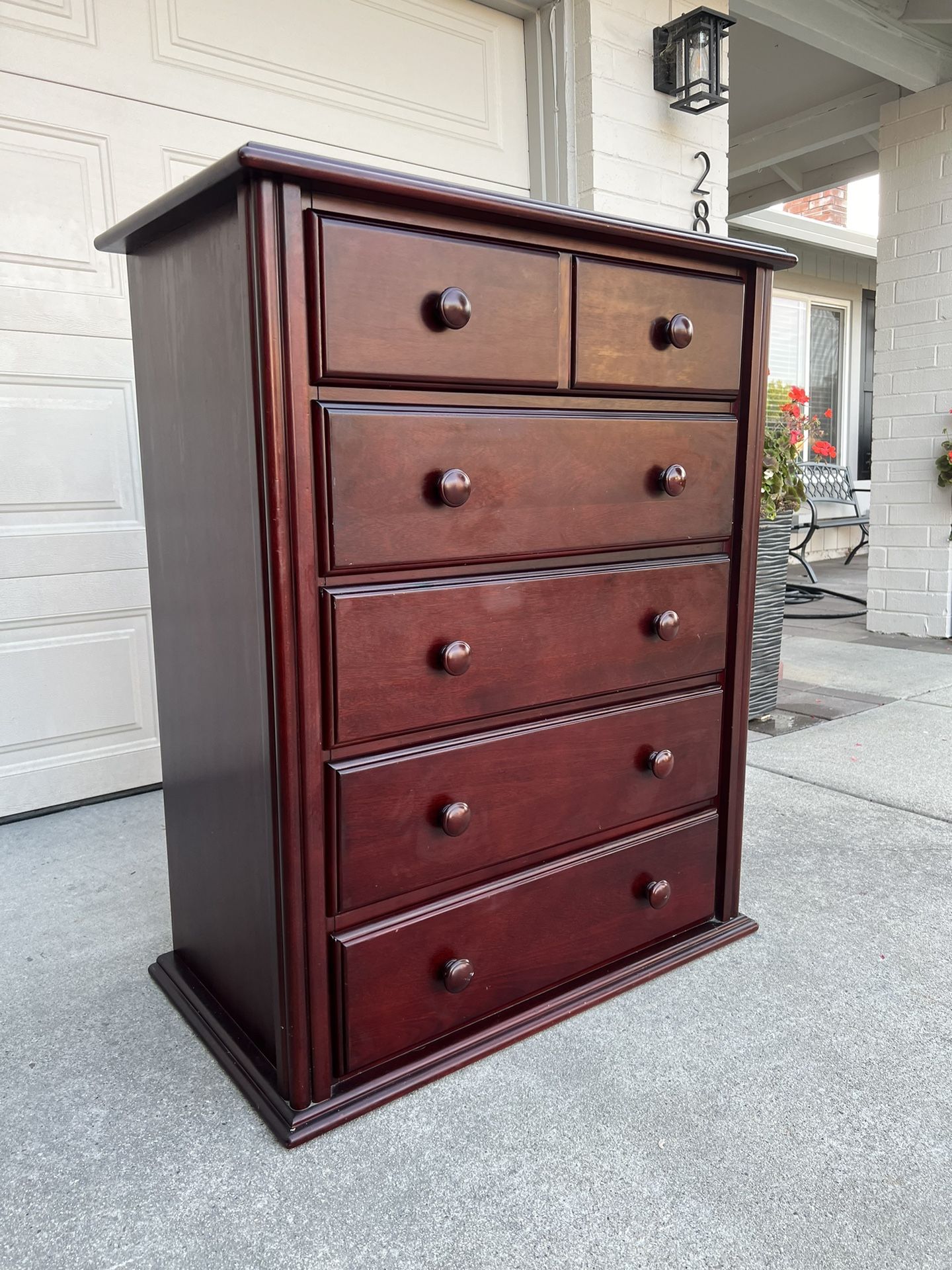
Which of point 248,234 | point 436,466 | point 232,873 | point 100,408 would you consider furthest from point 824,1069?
point 100,408

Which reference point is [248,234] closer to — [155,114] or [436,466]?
[436,466]

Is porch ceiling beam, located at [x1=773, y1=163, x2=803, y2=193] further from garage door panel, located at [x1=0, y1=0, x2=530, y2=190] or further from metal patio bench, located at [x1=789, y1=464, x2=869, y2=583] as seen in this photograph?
garage door panel, located at [x1=0, y1=0, x2=530, y2=190]

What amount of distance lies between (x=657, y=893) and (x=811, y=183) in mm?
5674

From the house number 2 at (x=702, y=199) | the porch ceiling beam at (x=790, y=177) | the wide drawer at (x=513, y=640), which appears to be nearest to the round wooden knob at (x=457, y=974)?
the wide drawer at (x=513, y=640)

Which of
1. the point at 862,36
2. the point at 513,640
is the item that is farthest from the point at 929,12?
the point at 513,640

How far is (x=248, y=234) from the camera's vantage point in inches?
36.7

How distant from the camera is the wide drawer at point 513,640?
1.06m

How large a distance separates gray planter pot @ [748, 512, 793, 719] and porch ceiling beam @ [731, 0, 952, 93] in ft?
6.21

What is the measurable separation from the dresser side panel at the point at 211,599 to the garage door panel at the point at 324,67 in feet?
3.91

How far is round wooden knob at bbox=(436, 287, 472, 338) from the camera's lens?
104 cm

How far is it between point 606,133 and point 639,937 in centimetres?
237

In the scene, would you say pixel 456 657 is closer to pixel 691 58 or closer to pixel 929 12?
pixel 691 58

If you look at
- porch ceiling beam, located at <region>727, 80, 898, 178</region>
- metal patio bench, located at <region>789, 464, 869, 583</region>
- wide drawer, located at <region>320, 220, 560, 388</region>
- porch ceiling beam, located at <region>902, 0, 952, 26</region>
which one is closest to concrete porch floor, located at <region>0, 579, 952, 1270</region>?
wide drawer, located at <region>320, 220, 560, 388</region>

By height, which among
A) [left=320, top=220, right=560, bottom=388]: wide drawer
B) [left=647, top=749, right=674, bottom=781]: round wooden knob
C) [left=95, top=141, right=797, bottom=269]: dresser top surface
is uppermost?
[left=95, top=141, right=797, bottom=269]: dresser top surface
